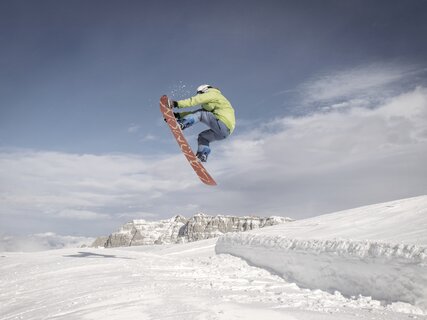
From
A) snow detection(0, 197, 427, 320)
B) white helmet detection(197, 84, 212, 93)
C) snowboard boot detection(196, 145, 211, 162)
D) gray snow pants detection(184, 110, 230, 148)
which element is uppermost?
white helmet detection(197, 84, 212, 93)

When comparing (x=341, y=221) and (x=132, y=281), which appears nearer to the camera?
(x=132, y=281)

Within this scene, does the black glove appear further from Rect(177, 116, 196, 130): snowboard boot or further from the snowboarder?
Rect(177, 116, 196, 130): snowboard boot

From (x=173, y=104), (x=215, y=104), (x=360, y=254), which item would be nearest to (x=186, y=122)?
(x=173, y=104)

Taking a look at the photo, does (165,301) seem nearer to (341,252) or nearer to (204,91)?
(341,252)

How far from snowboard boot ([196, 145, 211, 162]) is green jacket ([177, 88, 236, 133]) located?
3.20 ft

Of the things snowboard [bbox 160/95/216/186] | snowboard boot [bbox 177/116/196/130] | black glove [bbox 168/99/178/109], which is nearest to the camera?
black glove [bbox 168/99/178/109]

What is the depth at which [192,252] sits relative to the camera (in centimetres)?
1455

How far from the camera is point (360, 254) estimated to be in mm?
6641

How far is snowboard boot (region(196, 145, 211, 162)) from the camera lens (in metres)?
10.6

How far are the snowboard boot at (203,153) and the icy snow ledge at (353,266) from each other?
284 centimetres

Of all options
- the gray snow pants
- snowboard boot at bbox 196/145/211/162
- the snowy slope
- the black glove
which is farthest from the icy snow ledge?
the black glove

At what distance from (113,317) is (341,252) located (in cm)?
423

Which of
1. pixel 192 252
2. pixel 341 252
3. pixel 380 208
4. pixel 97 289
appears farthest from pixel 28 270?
pixel 380 208

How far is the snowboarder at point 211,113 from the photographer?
32.3ft
